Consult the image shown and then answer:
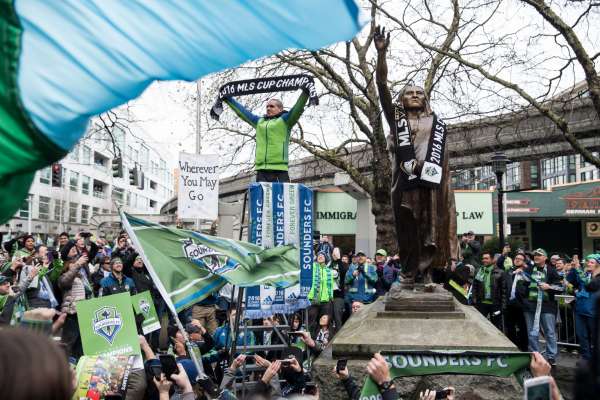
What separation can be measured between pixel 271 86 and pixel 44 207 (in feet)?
196

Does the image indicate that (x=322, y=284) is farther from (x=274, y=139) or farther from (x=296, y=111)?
(x=296, y=111)

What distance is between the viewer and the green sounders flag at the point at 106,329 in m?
6.09

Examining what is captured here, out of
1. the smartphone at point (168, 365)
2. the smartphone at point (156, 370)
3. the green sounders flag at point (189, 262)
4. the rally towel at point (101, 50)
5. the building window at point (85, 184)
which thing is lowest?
the smartphone at point (156, 370)

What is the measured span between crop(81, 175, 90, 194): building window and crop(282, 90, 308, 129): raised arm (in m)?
67.4

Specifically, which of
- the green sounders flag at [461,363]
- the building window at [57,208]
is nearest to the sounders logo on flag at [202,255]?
the green sounders flag at [461,363]

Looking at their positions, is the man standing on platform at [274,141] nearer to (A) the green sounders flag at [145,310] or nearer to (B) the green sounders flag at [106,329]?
(A) the green sounders flag at [145,310]

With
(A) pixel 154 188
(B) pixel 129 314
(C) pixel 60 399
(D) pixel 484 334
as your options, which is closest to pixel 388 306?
(D) pixel 484 334

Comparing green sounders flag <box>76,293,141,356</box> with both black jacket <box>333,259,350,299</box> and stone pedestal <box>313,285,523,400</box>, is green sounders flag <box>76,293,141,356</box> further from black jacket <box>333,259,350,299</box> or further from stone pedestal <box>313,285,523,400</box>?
black jacket <box>333,259,350,299</box>

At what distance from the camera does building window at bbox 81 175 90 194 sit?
7132 centimetres

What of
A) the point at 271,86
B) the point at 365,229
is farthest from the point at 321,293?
the point at 365,229

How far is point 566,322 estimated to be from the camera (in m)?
11.3

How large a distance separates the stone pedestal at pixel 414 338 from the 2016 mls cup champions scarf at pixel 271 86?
10.2 ft

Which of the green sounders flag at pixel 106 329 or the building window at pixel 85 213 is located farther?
the building window at pixel 85 213

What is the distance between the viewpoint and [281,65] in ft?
61.3
